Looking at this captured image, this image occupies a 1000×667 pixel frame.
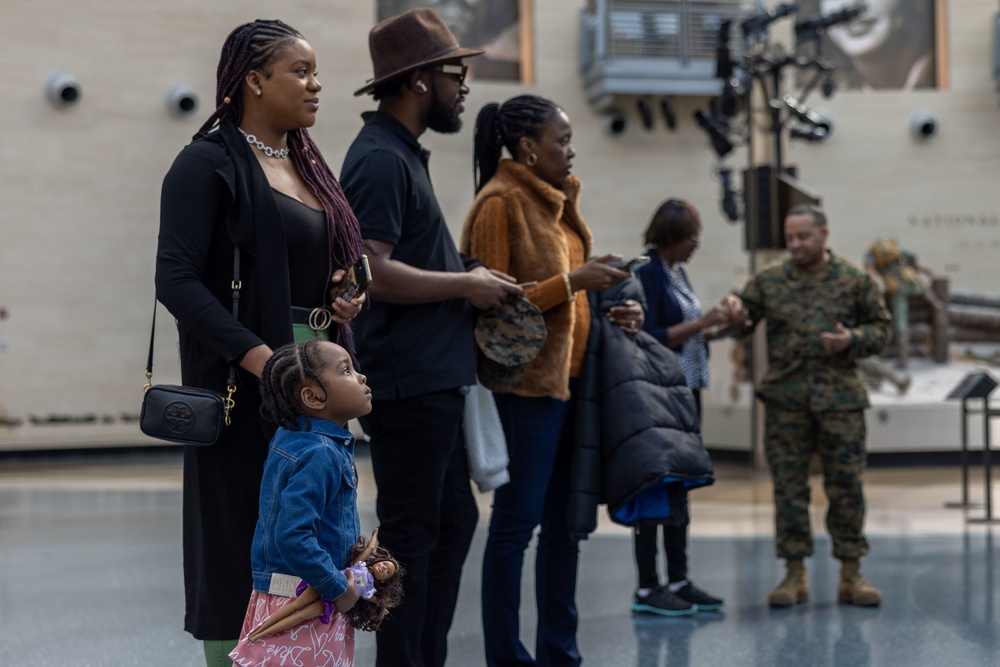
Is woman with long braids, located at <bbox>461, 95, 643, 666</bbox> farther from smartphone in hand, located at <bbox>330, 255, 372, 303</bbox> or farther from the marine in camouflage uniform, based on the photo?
the marine in camouflage uniform

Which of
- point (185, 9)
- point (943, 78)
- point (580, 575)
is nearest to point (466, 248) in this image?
point (580, 575)

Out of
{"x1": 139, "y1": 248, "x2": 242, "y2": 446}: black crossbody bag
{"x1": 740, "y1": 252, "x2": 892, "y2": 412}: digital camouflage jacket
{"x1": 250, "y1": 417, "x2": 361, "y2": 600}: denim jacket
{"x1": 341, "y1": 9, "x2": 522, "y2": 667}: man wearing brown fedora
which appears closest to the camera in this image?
{"x1": 250, "y1": 417, "x2": 361, "y2": 600}: denim jacket

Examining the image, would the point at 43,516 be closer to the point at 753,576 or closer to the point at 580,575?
the point at 580,575

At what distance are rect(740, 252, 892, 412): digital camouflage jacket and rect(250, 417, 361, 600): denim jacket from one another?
2.95m

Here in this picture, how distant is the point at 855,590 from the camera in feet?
15.6

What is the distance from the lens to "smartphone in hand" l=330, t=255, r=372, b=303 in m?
2.41

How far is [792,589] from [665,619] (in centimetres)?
55

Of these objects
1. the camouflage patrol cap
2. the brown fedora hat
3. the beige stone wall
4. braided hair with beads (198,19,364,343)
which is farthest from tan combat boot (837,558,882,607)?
the beige stone wall

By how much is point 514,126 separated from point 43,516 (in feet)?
19.4

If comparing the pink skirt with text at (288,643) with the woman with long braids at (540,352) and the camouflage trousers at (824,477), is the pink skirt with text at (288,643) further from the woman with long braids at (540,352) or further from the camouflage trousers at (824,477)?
the camouflage trousers at (824,477)

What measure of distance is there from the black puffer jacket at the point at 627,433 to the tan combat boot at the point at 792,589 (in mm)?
1190

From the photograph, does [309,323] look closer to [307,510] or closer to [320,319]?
[320,319]

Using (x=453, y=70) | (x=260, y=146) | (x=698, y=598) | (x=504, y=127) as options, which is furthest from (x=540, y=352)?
(x=698, y=598)

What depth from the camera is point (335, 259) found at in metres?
2.51
